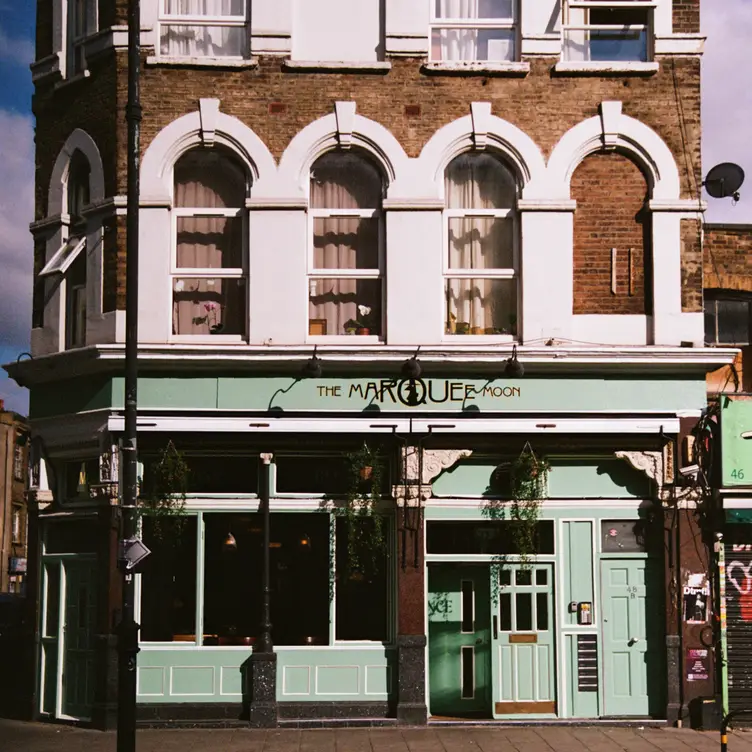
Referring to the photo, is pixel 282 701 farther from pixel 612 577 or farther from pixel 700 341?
pixel 700 341

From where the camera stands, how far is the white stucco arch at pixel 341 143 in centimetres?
1764

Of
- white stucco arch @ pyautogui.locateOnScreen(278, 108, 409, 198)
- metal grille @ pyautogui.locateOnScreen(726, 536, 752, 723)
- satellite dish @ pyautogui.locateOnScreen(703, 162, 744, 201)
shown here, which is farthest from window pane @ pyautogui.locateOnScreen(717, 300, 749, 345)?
white stucco arch @ pyautogui.locateOnScreen(278, 108, 409, 198)

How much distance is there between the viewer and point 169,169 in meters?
17.7

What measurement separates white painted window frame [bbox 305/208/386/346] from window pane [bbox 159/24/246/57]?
273 cm

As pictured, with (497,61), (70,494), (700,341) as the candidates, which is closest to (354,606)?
(70,494)

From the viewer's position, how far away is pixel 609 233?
17828mm

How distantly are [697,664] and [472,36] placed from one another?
9.59 meters

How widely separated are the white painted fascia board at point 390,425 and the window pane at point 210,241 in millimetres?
2367

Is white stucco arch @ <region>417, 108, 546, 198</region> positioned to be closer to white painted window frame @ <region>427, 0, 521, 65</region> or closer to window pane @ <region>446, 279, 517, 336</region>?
white painted window frame @ <region>427, 0, 521, 65</region>

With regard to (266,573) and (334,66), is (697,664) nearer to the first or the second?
(266,573)

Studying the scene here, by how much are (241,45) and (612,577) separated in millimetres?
9413

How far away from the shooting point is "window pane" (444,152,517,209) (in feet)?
59.1

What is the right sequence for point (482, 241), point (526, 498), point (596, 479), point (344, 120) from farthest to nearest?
1. point (482, 241)
2. point (344, 120)
3. point (596, 479)
4. point (526, 498)

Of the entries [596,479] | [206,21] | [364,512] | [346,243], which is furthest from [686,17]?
[364,512]
